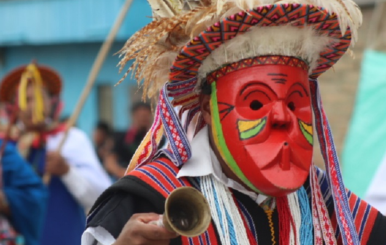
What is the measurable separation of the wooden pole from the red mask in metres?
2.26

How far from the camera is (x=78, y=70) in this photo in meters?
16.5

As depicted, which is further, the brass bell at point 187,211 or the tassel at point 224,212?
the tassel at point 224,212

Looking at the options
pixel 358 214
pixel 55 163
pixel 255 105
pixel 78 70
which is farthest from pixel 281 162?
pixel 78 70

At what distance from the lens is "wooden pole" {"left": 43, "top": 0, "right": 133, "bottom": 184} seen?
5.16 metres

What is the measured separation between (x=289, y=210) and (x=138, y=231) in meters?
0.81

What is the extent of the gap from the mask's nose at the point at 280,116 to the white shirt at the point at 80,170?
12.7ft

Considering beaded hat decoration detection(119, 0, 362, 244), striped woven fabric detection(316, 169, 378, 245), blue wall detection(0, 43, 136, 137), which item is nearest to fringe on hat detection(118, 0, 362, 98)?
beaded hat decoration detection(119, 0, 362, 244)

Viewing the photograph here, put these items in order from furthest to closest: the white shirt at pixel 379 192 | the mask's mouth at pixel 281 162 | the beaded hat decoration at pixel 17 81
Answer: the beaded hat decoration at pixel 17 81 < the white shirt at pixel 379 192 < the mask's mouth at pixel 281 162

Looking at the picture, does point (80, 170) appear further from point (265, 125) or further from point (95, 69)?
point (265, 125)

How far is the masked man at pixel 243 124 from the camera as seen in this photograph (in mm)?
2760

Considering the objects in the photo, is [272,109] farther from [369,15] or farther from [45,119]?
[369,15]

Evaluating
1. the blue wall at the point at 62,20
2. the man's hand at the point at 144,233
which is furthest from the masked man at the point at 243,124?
the blue wall at the point at 62,20

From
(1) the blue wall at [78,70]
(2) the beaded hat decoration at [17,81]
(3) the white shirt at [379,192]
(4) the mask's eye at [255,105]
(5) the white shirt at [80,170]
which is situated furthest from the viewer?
(1) the blue wall at [78,70]

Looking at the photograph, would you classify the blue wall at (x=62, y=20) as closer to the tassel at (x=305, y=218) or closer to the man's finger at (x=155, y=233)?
the tassel at (x=305, y=218)
